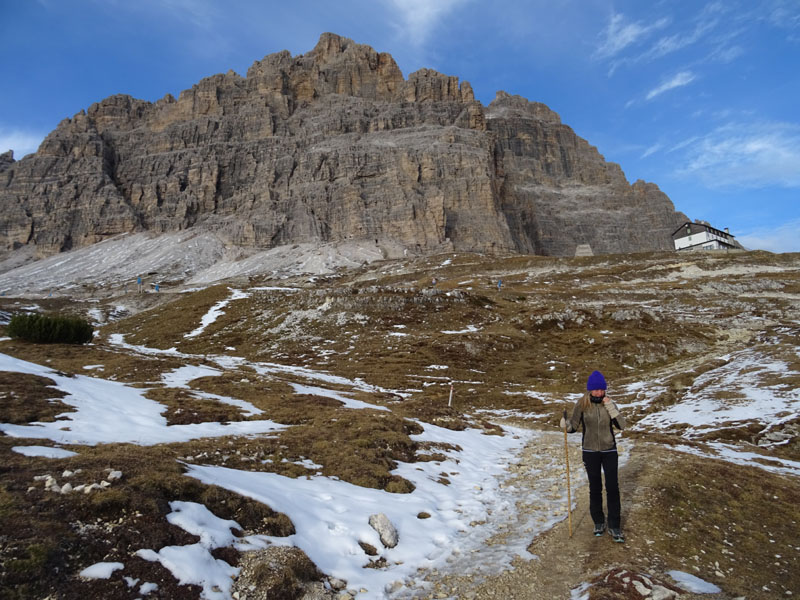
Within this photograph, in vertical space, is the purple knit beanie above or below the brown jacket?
above

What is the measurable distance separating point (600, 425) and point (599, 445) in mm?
409

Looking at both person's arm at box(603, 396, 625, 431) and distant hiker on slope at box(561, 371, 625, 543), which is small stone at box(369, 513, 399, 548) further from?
person's arm at box(603, 396, 625, 431)

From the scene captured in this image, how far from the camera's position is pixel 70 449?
32.2 ft

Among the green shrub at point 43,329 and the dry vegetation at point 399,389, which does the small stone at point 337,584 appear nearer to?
the dry vegetation at point 399,389

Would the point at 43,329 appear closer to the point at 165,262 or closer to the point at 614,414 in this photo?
the point at 614,414

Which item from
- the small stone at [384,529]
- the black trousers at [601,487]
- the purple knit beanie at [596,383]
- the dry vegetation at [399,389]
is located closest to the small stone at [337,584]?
the dry vegetation at [399,389]

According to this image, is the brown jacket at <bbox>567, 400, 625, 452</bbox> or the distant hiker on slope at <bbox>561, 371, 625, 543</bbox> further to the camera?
the brown jacket at <bbox>567, 400, 625, 452</bbox>

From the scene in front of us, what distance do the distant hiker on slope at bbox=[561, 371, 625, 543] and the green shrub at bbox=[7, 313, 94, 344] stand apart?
135ft

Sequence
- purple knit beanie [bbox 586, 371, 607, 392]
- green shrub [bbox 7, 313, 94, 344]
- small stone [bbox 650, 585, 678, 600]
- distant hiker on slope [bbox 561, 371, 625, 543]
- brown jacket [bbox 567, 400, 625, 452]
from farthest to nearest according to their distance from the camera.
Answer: green shrub [bbox 7, 313, 94, 344] → purple knit beanie [bbox 586, 371, 607, 392] → brown jacket [bbox 567, 400, 625, 452] → distant hiker on slope [bbox 561, 371, 625, 543] → small stone [bbox 650, 585, 678, 600]

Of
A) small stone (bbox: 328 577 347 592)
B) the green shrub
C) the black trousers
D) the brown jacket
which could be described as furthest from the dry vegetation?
the brown jacket

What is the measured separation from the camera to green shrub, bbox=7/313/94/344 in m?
35.5

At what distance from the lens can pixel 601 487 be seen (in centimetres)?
871

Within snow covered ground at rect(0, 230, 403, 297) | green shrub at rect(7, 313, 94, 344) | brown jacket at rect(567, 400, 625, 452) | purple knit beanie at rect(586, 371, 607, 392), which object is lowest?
brown jacket at rect(567, 400, 625, 452)

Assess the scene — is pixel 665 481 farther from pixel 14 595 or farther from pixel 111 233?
pixel 111 233
